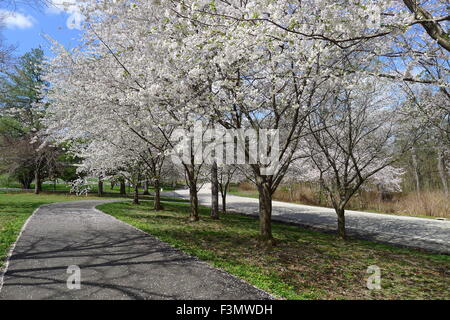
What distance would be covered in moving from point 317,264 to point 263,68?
15.5 ft

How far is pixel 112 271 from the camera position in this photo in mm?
4832

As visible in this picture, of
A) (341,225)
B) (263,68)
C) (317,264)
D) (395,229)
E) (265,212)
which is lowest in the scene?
(395,229)

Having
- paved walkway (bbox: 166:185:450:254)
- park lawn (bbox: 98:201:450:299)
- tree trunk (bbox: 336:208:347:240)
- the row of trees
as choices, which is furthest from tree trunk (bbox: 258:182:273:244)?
paved walkway (bbox: 166:185:450:254)

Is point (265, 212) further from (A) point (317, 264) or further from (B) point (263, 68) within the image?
(B) point (263, 68)

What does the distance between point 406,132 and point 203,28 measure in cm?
750

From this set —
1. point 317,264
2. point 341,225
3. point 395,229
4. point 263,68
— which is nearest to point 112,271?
point 317,264

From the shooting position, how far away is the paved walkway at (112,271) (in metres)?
4.01

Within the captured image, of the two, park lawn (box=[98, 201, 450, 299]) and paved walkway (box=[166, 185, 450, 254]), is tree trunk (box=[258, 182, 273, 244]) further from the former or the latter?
paved walkway (box=[166, 185, 450, 254])

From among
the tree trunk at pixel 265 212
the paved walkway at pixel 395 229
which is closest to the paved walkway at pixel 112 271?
the tree trunk at pixel 265 212
